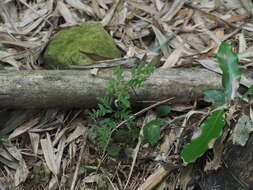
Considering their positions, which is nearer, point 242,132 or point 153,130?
point 242,132

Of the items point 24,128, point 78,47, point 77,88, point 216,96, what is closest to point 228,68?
point 216,96

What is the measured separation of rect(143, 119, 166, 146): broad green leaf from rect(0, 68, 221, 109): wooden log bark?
0.20 meters

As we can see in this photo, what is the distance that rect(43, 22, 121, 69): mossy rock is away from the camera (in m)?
2.51

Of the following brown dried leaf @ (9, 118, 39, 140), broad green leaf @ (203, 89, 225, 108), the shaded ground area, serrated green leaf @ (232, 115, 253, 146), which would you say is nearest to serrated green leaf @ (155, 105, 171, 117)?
the shaded ground area

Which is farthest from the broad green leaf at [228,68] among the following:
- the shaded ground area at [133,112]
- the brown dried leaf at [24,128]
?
the brown dried leaf at [24,128]

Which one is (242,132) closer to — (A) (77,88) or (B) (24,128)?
(A) (77,88)

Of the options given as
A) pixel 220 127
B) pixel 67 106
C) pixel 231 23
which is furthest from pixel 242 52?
pixel 67 106

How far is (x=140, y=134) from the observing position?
2182mm

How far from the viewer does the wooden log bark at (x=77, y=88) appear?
87.5 inches

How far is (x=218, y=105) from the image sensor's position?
1.94 meters

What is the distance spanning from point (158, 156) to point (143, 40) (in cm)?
105

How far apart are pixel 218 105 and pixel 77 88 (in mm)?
803

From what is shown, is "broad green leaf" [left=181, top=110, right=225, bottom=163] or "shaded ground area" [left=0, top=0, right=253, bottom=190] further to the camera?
"shaded ground area" [left=0, top=0, right=253, bottom=190]

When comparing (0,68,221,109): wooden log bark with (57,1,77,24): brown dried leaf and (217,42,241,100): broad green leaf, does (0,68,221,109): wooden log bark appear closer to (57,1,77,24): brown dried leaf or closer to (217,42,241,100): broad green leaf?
(217,42,241,100): broad green leaf
